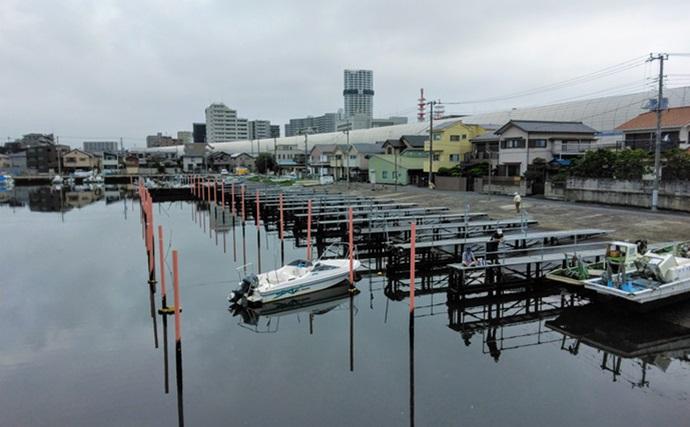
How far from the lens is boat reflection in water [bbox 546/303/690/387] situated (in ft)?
41.4

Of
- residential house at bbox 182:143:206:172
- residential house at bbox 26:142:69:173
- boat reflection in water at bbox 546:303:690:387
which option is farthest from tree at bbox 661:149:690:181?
residential house at bbox 26:142:69:173

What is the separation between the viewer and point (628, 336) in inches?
557

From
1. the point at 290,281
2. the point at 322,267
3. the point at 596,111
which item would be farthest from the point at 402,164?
the point at 290,281

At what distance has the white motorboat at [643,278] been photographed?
1495cm

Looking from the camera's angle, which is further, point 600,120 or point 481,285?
point 600,120

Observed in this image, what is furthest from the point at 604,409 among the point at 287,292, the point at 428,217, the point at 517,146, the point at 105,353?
→ the point at 517,146

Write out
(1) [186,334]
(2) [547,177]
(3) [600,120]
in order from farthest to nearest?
(3) [600,120]
(2) [547,177]
(1) [186,334]

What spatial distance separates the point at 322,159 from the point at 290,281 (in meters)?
72.3

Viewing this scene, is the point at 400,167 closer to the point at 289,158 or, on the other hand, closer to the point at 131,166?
the point at 289,158

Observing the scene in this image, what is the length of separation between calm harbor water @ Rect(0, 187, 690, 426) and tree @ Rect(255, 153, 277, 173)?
80.7 m

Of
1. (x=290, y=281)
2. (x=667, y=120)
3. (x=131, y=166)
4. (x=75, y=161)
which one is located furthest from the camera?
(x=131, y=166)

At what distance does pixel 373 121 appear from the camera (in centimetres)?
17138

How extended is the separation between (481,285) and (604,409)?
8331 mm

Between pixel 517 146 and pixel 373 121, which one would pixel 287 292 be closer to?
pixel 517 146
